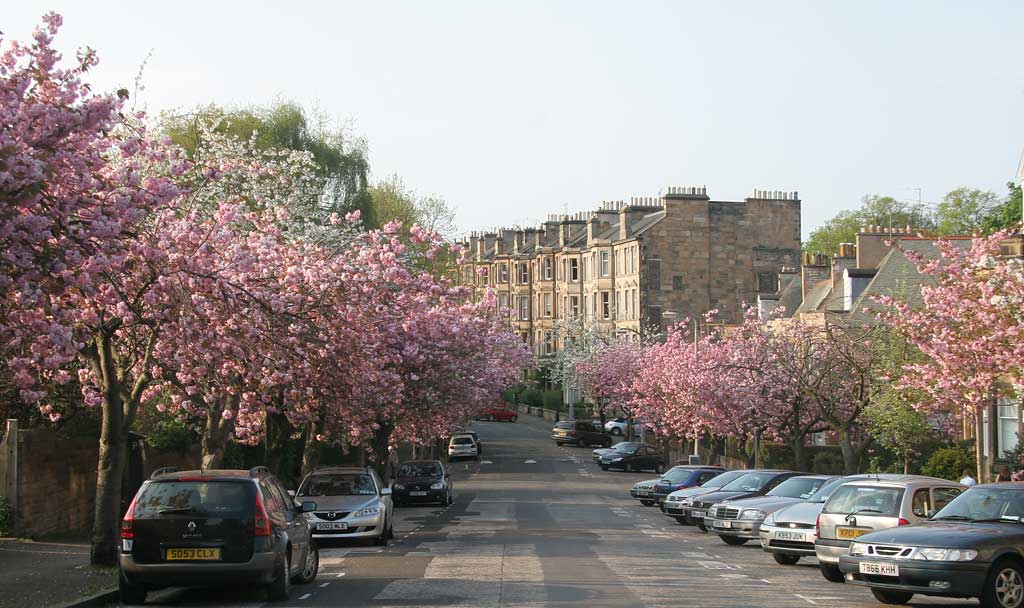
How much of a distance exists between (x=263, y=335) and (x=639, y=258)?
69496 mm

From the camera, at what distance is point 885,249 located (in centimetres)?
5656

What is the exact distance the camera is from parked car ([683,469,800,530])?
28.5m

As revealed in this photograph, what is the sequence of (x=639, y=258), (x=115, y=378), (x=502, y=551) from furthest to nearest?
(x=639, y=258) < (x=502, y=551) < (x=115, y=378)

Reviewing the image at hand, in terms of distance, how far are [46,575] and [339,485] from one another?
8852 millimetres

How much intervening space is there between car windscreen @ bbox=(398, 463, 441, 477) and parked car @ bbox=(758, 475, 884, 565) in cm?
1891

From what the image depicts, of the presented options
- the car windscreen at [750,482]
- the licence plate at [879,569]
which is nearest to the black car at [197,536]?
the licence plate at [879,569]

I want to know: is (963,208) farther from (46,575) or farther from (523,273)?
(46,575)

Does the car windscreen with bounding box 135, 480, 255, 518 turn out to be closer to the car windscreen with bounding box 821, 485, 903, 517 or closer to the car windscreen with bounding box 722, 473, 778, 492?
the car windscreen with bounding box 821, 485, 903, 517

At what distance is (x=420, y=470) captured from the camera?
131ft

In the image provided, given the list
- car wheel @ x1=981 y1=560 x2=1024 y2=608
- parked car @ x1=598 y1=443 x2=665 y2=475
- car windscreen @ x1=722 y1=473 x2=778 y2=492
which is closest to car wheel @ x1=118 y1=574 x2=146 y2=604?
car wheel @ x1=981 y1=560 x2=1024 y2=608

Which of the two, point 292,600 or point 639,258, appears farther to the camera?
point 639,258

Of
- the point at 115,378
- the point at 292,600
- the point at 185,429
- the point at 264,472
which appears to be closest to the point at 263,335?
the point at 115,378

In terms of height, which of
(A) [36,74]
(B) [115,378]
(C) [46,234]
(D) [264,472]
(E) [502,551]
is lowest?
(E) [502,551]

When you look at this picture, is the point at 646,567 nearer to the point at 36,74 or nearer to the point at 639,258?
the point at 36,74
